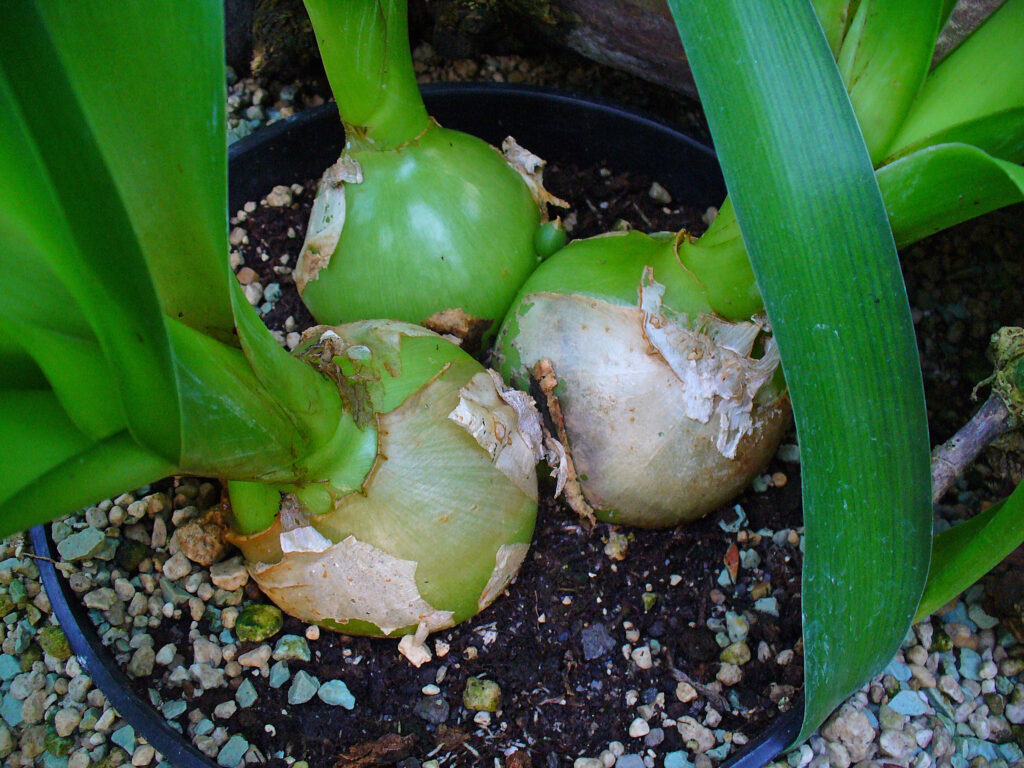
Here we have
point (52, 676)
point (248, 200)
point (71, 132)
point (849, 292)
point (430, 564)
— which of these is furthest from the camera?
point (248, 200)

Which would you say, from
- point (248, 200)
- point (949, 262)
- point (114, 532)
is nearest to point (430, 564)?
point (114, 532)

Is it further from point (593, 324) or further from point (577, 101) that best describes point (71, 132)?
point (577, 101)

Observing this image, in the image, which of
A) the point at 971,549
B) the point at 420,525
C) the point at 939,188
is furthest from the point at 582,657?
the point at 939,188

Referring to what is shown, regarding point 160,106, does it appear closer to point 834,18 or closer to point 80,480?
point 80,480

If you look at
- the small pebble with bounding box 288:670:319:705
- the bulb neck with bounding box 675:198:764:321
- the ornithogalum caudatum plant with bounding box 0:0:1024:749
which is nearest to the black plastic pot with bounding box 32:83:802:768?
the ornithogalum caudatum plant with bounding box 0:0:1024:749

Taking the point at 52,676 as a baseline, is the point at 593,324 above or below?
above

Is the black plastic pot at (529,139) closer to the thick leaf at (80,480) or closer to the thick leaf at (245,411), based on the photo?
the thick leaf at (245,411)
